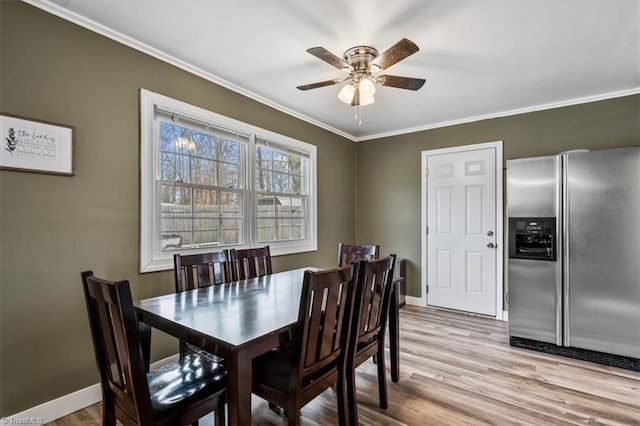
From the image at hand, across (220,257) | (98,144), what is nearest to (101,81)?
(98,144)

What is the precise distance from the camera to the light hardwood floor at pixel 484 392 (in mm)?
1939

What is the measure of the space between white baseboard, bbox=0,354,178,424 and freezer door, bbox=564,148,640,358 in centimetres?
385

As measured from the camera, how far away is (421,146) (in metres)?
4.42

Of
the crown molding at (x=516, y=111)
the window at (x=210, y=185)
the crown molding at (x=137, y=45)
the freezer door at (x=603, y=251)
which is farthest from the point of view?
the crown molding at (x=516, y=111)

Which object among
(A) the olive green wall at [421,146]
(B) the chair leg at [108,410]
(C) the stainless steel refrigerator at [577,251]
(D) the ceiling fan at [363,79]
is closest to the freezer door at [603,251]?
(C) the stainless steel refrigerator at [577,251]

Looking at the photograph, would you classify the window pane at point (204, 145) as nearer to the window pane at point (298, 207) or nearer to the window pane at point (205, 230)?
the window pane at point (205, 230)

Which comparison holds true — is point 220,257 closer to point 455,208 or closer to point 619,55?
point 455,208

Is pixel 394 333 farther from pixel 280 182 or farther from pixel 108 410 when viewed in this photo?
pixel 280 182

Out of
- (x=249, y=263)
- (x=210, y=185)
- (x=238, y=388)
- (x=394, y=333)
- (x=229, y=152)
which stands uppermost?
(x=229, y=152)

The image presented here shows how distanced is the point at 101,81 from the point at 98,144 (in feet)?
1.44

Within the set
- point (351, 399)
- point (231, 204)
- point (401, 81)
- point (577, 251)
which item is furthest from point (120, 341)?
point (577, 251)

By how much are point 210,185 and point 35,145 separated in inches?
48.7

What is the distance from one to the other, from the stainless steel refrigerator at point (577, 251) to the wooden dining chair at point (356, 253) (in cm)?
148

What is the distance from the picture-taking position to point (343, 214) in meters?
4.73
